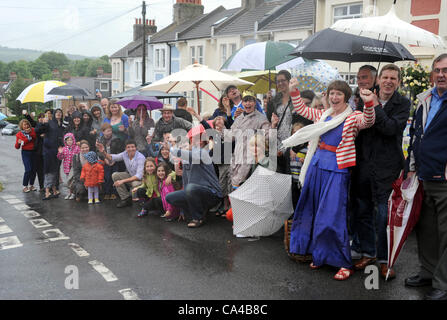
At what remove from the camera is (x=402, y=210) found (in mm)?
4625

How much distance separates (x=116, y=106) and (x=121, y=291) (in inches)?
238

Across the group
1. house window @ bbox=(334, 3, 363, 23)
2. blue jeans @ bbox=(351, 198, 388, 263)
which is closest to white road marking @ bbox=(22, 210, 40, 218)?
blue jeans @ bbox=(351, 198, 388, 263)

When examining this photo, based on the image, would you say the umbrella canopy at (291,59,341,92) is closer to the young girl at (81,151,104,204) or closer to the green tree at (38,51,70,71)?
the young girl at (81,151,104,204)

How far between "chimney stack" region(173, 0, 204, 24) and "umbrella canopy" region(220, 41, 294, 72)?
33547mm

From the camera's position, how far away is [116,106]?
9852 millimetres

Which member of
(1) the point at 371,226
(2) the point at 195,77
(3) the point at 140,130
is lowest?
(1) the point at 371,226

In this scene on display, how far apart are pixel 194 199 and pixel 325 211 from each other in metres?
2.71

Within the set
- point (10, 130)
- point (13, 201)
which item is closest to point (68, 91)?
→ point (13, 201)

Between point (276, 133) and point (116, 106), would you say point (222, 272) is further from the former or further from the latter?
point (116, 106)

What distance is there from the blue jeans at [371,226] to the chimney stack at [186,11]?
37735 mm

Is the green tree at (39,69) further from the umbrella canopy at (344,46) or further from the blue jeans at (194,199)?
the umbrella canopy at (344,46)

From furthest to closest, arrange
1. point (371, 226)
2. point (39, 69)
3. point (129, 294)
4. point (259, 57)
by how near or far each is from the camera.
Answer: point (39, 69) < point (259, 57) < point (371, 226) < point (129, 294)

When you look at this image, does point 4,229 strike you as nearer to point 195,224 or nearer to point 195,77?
point 195,224
